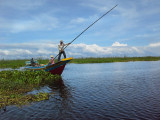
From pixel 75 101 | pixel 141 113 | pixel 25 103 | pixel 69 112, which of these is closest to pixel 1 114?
pixel 25 103

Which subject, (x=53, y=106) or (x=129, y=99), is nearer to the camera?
(x=53, y=106)

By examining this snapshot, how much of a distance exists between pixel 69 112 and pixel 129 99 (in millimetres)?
3121

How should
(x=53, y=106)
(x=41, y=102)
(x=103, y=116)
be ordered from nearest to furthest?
1. (x=103, y=116)
2. (x=53, y=106)
3. (x=41, y=102)

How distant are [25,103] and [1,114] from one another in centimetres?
122

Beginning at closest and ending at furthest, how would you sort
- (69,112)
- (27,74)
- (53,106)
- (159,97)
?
(69,112) → (53,106) → (159,97) → (27,74)

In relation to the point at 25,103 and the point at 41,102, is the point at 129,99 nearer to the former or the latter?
the point at 41,102

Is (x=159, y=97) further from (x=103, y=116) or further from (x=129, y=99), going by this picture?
(x=103, y=116)

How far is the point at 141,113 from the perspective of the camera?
5.54m

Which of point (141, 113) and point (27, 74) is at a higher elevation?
point (27, 74)

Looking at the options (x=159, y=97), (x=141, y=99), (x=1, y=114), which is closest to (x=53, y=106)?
(x=1, y=114)

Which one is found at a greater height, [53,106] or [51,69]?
[51,69]

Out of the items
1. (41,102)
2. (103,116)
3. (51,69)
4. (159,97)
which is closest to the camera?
(103,116)

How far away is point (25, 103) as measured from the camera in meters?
6.75

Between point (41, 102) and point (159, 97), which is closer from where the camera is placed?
point (41, 102)
